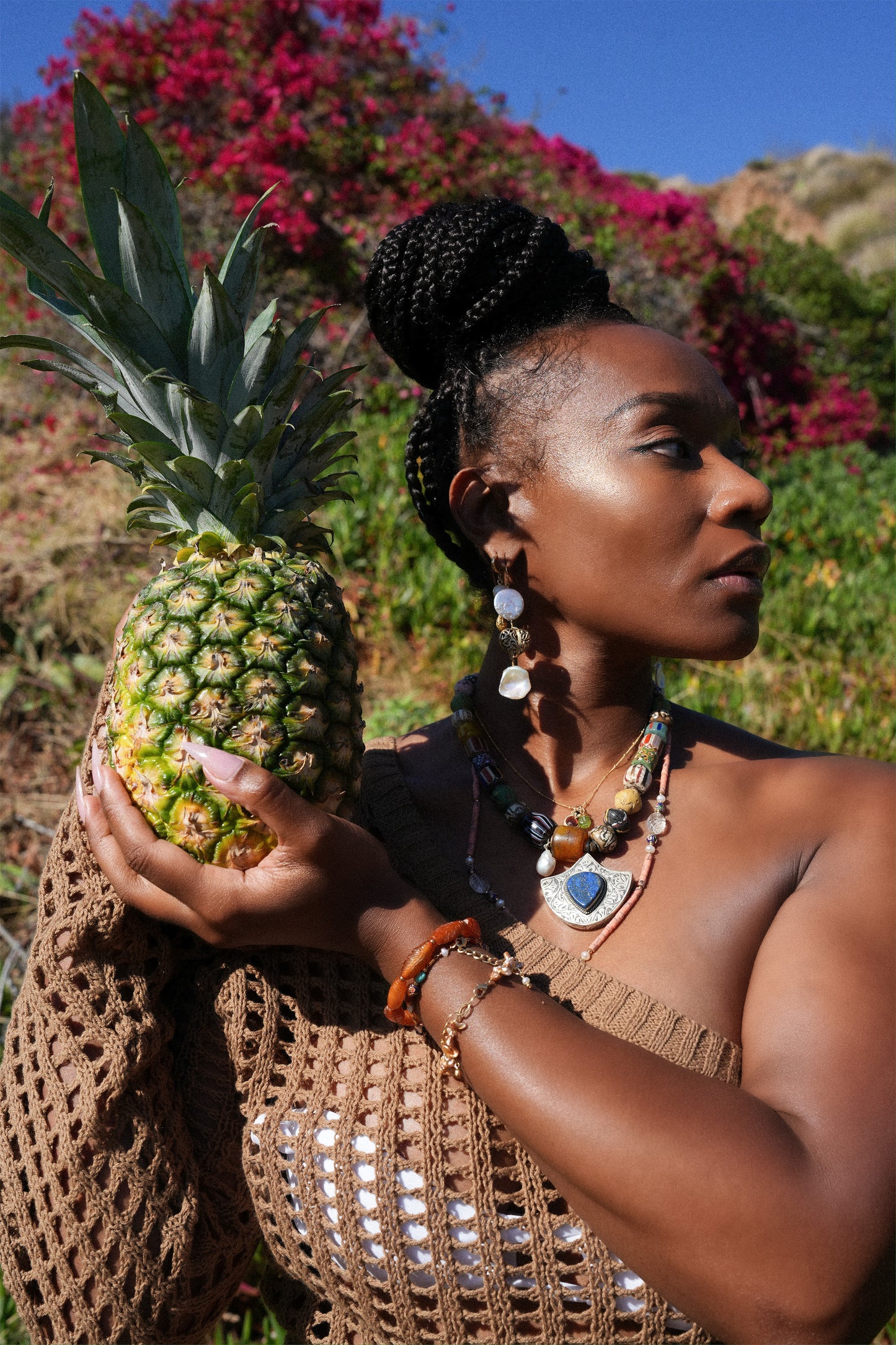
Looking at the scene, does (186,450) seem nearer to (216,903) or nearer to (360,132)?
(216,903)

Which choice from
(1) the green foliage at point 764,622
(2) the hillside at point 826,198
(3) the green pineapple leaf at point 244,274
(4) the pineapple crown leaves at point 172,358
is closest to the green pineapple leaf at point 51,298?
(4) the pineapple crown leaves at point 172,358

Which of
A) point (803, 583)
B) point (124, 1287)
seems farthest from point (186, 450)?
point (803, 583)

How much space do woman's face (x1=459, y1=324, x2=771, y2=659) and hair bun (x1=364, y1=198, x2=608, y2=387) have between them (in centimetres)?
24

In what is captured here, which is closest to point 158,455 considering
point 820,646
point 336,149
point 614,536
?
point 614,536

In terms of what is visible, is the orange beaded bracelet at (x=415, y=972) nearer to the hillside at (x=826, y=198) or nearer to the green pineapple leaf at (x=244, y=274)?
the green pineapple leaf at (x=244, y=274)

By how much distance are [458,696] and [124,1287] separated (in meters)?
1.59

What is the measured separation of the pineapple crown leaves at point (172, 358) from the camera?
2051mm

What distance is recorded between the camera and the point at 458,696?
→ 110 inches

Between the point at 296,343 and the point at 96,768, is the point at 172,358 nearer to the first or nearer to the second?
the point at 296,343

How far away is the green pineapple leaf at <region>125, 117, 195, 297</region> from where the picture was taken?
2162 millimetres

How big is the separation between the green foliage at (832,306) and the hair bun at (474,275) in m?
11.7

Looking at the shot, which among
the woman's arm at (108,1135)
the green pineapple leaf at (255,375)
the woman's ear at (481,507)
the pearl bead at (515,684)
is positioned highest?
the green pineapple leaf at (255,375)

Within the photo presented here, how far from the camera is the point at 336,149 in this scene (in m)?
10.2

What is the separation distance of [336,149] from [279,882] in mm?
10110
